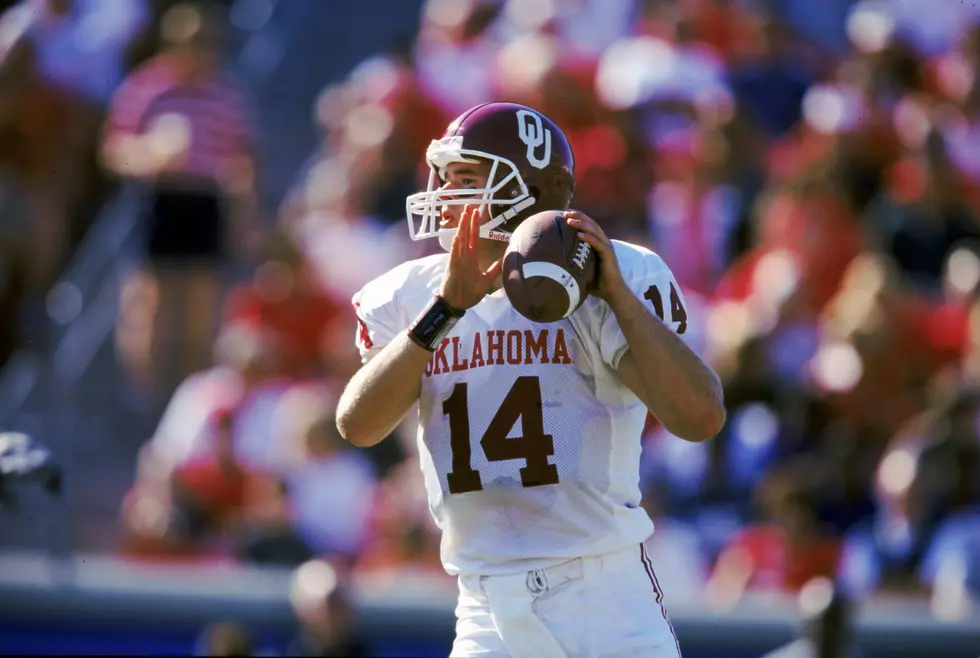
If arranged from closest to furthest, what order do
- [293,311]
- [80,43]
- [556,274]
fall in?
[556,274], [293,311], [80,43]

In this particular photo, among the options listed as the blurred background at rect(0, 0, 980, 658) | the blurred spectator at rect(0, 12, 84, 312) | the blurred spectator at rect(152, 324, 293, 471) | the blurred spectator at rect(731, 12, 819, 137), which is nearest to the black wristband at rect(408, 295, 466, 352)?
the blurred background at rect(0, 0, 980, 658)

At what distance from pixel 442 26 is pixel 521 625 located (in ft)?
23.6

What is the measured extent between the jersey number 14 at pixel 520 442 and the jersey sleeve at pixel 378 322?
35 centimetres

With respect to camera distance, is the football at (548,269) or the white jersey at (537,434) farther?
the white jersey at (537,434)

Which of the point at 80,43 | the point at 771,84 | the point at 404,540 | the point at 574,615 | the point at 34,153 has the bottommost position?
the point at 574,615

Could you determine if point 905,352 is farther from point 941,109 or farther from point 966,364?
point 941,109

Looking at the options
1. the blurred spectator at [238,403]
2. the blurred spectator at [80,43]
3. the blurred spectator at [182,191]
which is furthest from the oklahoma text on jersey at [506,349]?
the blurred spectator at [80,43]

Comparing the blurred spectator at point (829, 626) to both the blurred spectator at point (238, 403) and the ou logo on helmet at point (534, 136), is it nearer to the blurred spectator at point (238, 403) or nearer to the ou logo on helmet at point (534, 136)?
the ou logo on helmet at point (534, 136)

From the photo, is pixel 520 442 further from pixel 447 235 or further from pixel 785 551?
pixel 785 551

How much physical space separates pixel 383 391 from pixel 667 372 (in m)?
0.70

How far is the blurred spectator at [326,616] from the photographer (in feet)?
22.0

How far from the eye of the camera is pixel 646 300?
3.86 metres

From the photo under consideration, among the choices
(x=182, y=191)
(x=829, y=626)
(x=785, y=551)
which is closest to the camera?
(x=829, y=626)

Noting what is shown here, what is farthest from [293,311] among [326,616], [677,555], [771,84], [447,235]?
[447,235]
